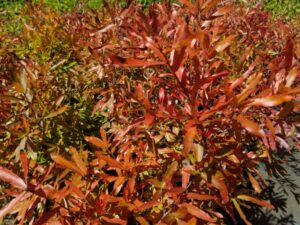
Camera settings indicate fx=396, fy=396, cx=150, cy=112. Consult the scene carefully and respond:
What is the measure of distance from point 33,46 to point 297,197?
2.05 meters

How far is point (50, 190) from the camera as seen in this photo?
57.1 inches

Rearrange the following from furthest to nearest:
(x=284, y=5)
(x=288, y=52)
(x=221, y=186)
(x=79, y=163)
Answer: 1. (x=284, y=5)
2. (x=79, y=163)
3. (x=221, y=186)
4. (x=288, y=52)

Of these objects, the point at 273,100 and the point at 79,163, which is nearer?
the point at 273,100

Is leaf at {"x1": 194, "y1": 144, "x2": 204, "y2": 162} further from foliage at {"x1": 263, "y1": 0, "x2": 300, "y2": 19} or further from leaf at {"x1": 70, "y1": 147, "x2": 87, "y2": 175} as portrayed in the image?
foliage at {"x1": 263, "y1": 0, "x2": 300, "y2": 19}

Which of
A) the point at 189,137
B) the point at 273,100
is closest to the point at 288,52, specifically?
the point at 273,100

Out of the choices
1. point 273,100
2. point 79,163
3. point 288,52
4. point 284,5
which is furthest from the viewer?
point 284,5

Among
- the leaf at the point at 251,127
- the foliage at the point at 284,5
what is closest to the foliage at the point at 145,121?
the leaf at the point at 251,127

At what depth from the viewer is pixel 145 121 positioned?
44.6 inches

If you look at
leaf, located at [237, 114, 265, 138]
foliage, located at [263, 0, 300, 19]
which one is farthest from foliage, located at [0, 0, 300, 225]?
foliage, located at [263, 0, 300, 19]

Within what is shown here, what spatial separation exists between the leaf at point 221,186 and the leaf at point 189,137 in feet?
0.78

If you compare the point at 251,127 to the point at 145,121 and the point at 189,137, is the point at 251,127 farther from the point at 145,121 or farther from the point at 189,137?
the point at 145,121

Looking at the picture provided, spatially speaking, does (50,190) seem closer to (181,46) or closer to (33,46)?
(181,46)

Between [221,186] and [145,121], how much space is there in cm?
37

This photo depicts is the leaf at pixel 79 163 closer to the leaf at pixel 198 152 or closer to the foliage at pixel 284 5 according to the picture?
the leaf at pixel 198 152
